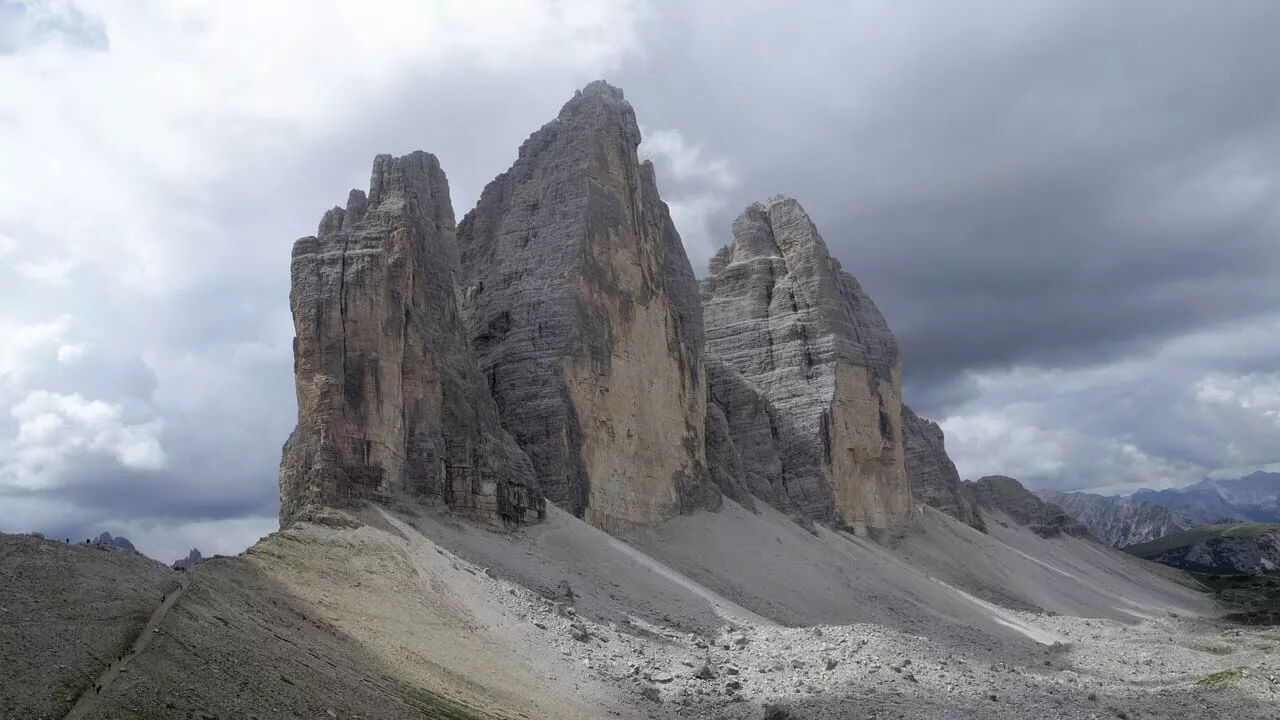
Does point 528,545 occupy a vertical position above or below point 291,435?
below

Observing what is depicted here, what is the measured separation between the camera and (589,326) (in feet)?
133

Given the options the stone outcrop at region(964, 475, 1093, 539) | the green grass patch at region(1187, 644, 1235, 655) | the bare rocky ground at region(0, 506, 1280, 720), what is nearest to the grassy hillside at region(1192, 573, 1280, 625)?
the stone outcrop at region(964, 475, 1093, 539)

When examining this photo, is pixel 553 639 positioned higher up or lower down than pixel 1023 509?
lower down

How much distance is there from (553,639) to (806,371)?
1581 inches

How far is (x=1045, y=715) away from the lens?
76.3 ft

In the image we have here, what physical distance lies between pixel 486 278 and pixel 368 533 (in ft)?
61.9

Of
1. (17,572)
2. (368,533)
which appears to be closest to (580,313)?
(368,533)

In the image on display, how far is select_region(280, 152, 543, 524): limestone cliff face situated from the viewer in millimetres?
27906

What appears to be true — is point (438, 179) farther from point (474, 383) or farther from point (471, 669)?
point (471, 669)

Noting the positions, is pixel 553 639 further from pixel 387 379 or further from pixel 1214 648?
pixel 1214 648

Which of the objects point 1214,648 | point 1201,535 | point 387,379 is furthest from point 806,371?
point 1201,535

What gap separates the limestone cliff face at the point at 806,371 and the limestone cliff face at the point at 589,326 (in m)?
10.9

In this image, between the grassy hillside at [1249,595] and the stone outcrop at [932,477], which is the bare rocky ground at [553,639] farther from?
the stone outcrop at [932,477]

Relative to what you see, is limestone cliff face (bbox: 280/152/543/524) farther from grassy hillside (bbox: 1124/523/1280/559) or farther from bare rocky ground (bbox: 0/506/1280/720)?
grassy hillside (bbox: 1124/523/1280/559)
